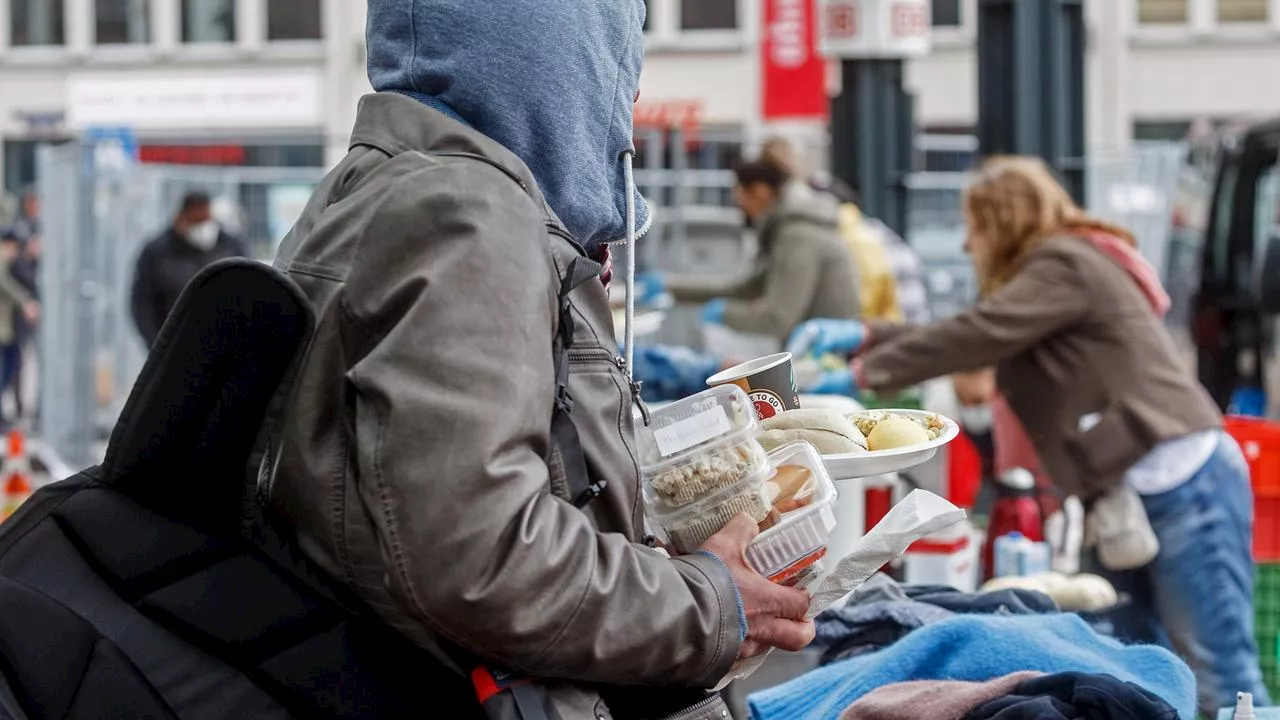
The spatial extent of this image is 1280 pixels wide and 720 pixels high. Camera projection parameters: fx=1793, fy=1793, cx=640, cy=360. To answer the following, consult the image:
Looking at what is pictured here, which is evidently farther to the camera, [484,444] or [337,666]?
[337,666]

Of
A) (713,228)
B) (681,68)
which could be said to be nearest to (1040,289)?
(713,228)

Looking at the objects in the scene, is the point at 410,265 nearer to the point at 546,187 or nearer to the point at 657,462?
the point at 546,187

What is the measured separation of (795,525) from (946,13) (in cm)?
3432

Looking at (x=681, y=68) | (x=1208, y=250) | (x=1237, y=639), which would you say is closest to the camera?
(x=1237, y=639)

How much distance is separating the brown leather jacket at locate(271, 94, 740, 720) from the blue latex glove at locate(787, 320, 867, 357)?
11.7 ft

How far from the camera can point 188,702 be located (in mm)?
1951

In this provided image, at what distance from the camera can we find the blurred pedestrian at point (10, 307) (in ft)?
55.4

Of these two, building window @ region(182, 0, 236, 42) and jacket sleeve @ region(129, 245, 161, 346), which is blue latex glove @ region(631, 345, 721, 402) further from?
building window @ region(182, 0, 236, 42)

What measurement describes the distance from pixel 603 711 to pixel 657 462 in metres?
0.31

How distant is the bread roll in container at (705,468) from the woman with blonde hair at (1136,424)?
3.11m

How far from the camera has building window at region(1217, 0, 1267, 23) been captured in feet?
113

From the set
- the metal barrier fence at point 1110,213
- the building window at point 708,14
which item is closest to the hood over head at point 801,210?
the metal barrier fence at point 1110,213

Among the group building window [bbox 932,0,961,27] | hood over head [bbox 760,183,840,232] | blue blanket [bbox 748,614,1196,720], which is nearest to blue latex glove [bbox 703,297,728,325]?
hood over head [bbox 760,183,840,232]

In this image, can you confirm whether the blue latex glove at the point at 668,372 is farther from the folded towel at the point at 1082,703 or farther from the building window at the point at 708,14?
the building window at the point at 708,14
